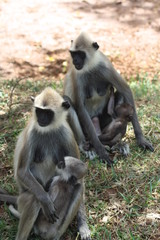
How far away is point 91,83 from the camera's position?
6809 millimetres

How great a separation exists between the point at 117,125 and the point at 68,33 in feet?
19.8

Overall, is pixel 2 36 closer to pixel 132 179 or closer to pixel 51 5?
pixel 51 5

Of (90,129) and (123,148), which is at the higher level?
(90,129)

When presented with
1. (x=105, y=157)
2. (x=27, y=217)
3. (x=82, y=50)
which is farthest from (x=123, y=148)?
(x=27, y=217)

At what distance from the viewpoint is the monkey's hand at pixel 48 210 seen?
14.9ft

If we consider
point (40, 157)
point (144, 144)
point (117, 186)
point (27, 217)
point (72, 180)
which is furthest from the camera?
point (144, 144)

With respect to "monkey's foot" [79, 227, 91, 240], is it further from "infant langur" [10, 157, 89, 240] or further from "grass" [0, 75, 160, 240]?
"infant langur" [10, 157, 89, 240]

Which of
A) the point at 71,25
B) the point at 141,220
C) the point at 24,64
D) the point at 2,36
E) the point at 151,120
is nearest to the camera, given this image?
the point at 141,220

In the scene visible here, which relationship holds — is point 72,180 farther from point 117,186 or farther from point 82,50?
point 82,50

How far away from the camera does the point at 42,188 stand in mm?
4668

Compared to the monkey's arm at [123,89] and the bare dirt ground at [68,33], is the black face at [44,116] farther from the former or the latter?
the bare dirt ground at [68,33]

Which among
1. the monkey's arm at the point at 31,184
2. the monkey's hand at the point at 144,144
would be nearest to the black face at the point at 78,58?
the monkey's hand at the point at 144,144

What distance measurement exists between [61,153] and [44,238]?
1015 millimetres

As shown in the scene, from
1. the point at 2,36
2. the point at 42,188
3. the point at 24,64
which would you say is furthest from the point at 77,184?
Answer: the point at 2,36
